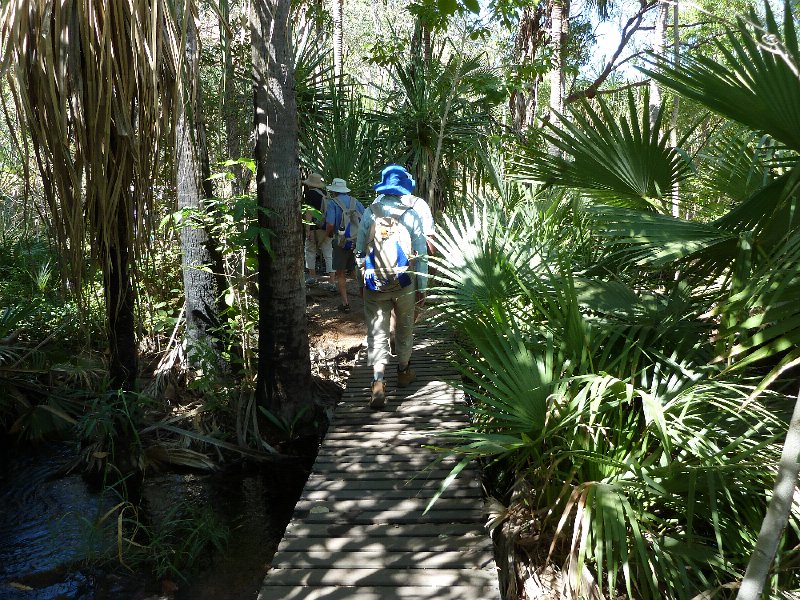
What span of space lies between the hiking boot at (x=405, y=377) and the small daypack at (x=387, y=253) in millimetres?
934

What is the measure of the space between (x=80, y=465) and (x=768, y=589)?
5.40 meters

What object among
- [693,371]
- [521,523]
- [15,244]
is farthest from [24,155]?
[15,244]

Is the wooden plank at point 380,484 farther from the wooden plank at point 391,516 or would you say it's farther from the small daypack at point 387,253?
the small daypack at point 387,253

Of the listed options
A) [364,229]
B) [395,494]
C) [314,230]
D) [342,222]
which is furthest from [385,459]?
[314,230]

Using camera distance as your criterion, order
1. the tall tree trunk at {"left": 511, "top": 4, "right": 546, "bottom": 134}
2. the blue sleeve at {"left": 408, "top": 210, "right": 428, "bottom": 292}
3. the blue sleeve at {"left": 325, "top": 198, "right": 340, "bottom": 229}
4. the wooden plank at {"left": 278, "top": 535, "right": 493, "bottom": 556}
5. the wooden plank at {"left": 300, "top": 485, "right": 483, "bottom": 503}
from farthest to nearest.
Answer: the tall tree trunk at {"left": 511, "top": 4, "right": 546, "bottom": 134} < the blue sleeve at {"left": 325, "top": 198, "right": 340, "bottom": 229} < the blue sleeve at {"left": 408, "top": 210, "right": 428, "bottom": 292} < the wooden plank at {"left": 300, "top": 485, "right": 483, "bottom": 503} < the wooden plank at {"left": 278, "top": 535, "right": 493, "bottom": 556}

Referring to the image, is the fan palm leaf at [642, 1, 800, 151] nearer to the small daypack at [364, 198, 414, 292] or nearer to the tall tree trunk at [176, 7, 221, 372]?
the small daypack at [364, 198, 414, 292]

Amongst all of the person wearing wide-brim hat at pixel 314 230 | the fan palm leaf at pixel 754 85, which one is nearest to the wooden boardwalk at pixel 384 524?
the fan palm leaf at pixel 754 85

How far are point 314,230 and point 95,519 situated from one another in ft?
18.6

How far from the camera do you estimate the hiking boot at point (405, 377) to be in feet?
19.9

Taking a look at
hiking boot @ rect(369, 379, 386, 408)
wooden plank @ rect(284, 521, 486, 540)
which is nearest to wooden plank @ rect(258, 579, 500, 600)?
wooden plank @ rect(284, 521, 486, 540)

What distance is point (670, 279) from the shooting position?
4.96 m

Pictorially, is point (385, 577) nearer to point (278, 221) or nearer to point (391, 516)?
point (391, 516)

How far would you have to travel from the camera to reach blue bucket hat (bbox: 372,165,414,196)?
543cm

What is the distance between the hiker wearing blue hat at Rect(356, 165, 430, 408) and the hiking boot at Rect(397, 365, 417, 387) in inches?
13.7
